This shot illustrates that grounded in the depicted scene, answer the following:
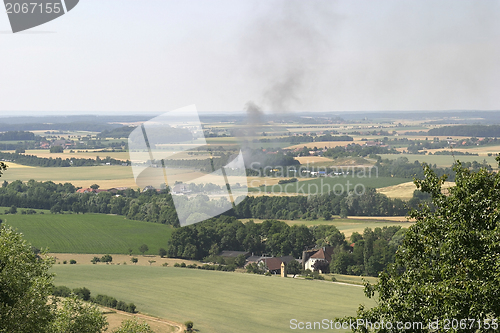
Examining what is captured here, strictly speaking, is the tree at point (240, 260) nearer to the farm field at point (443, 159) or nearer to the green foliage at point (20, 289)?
the green foliage at point (20, 289)

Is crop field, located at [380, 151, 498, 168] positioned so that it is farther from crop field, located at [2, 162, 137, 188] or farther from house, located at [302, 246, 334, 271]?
crop field, located at [2, 162, 137, 188]

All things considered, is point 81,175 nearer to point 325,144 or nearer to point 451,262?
point 325,144

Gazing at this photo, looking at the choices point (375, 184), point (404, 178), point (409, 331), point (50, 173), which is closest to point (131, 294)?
point (409, 331)

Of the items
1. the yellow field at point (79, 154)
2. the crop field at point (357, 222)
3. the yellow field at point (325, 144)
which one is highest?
the yellow field at point (79, 154)

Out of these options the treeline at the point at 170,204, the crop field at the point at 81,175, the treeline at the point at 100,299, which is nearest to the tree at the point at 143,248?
the treeline at the point at 170,204

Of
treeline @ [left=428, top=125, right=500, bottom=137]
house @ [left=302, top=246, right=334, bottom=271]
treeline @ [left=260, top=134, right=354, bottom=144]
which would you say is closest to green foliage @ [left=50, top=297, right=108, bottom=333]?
house @ [left=302, top=246, right=334, bottom=271]
